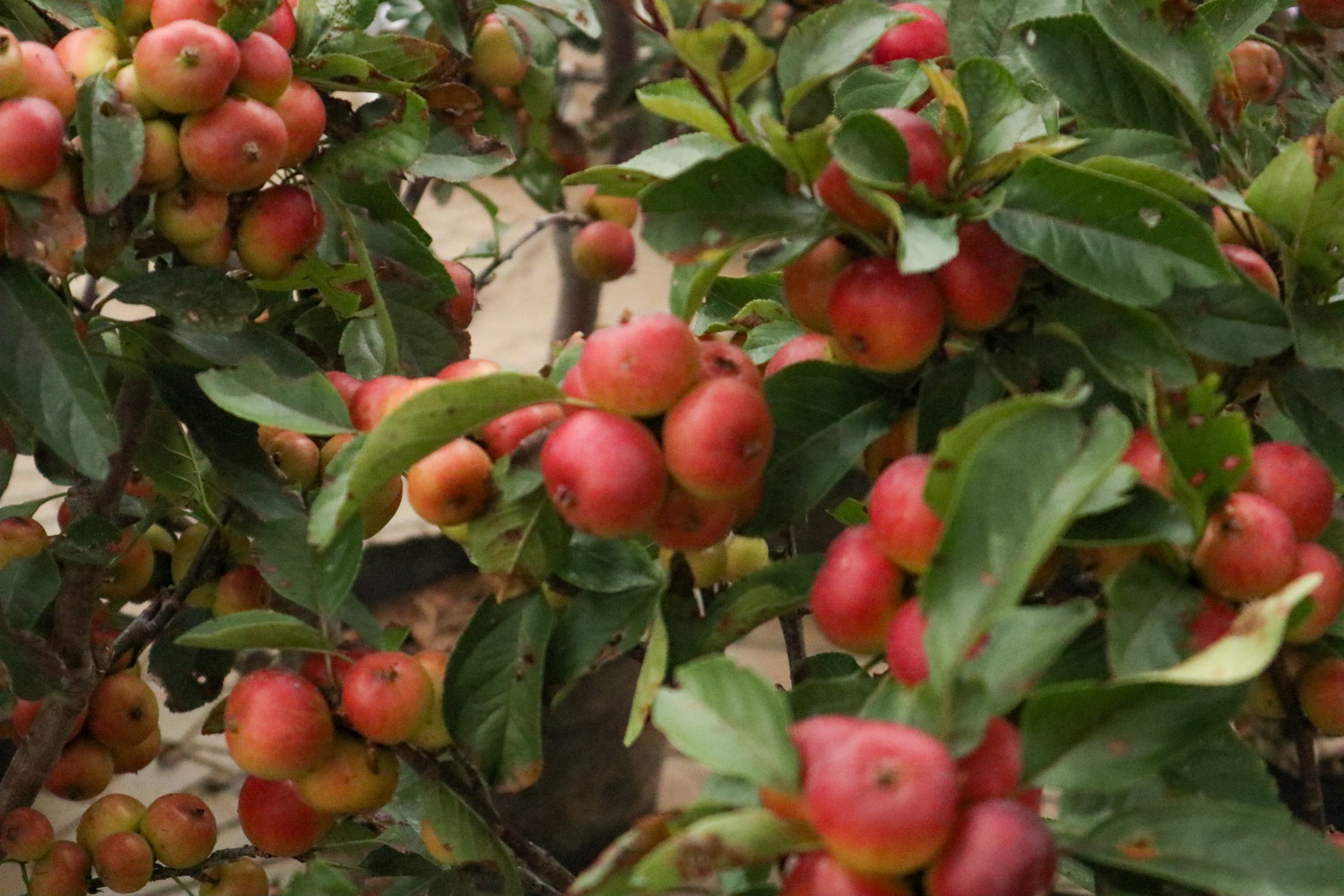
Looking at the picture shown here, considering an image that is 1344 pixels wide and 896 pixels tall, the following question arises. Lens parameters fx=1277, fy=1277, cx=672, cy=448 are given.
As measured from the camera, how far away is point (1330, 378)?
24.6 inches

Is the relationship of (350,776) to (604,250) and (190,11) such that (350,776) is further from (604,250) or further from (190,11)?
(604,250)

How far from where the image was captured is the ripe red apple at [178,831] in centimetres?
91

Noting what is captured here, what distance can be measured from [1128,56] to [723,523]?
337 millimetres

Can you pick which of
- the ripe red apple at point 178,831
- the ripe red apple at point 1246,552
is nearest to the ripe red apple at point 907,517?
the ripe red apple at point 1246,552

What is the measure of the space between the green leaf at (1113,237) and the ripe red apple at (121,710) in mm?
711

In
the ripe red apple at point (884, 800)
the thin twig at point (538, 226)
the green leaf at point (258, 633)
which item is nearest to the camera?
the ripe red apple at point (884, 800)

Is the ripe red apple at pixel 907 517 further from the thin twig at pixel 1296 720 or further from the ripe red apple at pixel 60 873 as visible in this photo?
the ripe red apple at pixel 60 873

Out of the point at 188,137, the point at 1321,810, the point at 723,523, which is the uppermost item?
the point at 188,137

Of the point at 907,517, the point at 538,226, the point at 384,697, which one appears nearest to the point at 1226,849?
the point at 907,517

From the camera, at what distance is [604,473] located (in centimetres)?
55

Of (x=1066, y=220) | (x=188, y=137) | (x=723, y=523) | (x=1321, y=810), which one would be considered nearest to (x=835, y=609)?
(x=723, y=523)

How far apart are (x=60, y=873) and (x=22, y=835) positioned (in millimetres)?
42

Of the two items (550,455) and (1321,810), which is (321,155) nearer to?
(550,455)

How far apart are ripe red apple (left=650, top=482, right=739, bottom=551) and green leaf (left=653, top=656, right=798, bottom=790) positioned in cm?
11
